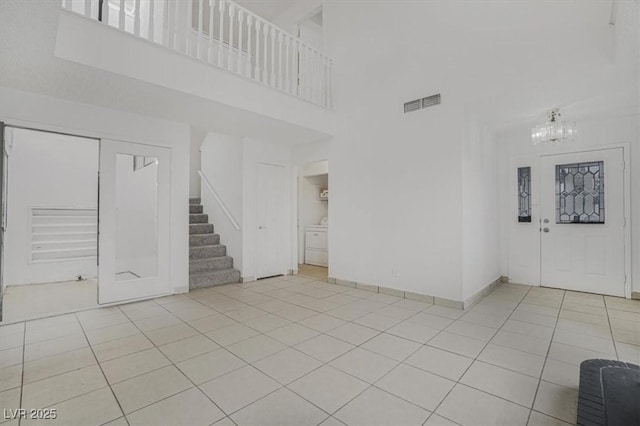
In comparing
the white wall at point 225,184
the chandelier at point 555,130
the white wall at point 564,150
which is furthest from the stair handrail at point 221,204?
the white wall at point 564,150

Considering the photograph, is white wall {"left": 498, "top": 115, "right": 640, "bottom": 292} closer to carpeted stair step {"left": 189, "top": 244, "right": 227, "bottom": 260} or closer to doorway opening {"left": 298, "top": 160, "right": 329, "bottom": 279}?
doorway opening {"left": 298, "top": 160, "right": 329, "bottom": 279}

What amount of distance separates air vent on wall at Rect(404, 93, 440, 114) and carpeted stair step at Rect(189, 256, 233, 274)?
160 inches

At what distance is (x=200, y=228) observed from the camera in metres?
6.03

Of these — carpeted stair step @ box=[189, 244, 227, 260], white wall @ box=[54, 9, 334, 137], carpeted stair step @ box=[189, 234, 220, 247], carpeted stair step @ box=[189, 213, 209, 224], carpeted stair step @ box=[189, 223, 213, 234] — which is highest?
white wall @ box=[54, 9, 334, 137]

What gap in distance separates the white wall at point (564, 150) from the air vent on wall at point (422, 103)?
5.73 feet

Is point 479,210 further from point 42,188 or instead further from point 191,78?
point 42,188

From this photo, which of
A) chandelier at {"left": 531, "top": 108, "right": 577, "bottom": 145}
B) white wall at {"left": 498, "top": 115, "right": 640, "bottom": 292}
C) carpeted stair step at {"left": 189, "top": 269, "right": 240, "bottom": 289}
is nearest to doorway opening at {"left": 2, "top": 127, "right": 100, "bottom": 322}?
carpeted stair step at {"left": 189, "top": 269, "right": 240, "bottom": 289}

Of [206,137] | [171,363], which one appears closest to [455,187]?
[171,363]

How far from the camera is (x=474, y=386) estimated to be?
208 centimetres

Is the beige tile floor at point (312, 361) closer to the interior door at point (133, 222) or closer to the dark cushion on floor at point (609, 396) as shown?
the dark cushion on floor at point (609, 396)

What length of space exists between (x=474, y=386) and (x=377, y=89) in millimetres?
4127

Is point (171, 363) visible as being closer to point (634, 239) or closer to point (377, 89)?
point (377, 89)

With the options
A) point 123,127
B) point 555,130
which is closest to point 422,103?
point 555,130

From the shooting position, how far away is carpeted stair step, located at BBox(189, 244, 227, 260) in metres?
5.39
